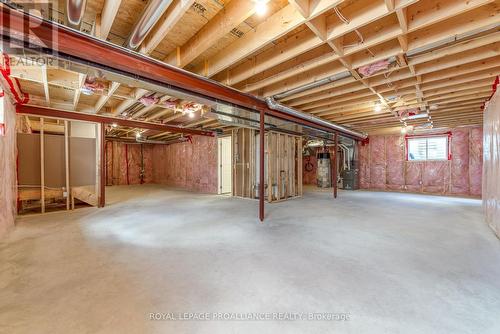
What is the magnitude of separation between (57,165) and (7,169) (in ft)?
4.86

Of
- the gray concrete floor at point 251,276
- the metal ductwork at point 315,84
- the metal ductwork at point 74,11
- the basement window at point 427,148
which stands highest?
the metal ductwork at point 315,84

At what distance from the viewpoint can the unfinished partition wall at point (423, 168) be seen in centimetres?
683

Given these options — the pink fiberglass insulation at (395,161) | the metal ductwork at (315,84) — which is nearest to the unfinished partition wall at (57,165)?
the metal ductwork at (315,84)

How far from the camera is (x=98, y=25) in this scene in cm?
211

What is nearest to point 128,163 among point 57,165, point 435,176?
point 57,165

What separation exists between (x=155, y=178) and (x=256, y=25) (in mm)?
10966

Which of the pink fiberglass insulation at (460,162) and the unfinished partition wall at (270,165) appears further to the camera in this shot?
the pink fiberglass insulation at (460,162)

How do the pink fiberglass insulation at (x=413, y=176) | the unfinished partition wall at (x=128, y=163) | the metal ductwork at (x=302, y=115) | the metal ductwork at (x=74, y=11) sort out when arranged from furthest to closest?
the unfinished partition wall at (x=128, y=163) < the pink fiberglass insulation at (x=413, y=176) < the metal ductwork at (x=302, y=115) < the metal ductwork at (x=74, y=11)

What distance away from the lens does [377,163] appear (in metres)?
8.72

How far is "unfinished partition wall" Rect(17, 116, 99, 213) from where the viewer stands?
14.6 ft

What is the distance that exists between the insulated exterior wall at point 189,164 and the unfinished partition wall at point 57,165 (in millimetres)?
3710

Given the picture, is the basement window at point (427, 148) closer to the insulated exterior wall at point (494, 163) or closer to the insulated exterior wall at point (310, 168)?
the insulated exterior wall at point (310, 168)

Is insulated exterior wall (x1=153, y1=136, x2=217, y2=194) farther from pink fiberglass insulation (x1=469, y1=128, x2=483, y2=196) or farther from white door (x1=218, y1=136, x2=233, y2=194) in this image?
pink fiberglass insulation (x1=469, y1=128, x2=483, y2=196)

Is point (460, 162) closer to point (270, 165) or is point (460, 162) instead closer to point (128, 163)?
point (270, 165)
